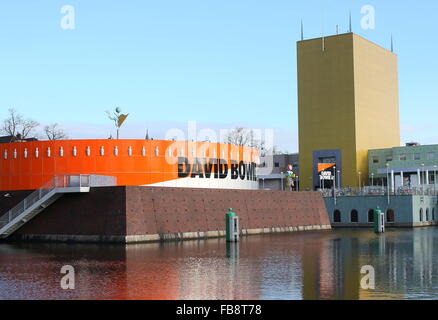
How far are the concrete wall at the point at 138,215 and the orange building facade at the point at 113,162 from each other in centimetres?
1024

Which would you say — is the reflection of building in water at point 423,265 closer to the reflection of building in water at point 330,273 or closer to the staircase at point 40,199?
the reflection of building in water at point 330,273

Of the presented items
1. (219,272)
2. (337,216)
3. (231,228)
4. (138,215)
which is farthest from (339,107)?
(219,272)

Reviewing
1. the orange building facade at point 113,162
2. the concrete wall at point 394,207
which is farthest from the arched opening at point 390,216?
the orange building facade at point 113,162

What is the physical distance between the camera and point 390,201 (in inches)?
3364

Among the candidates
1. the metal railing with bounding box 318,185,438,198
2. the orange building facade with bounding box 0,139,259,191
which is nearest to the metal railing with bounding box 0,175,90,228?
the orange building facade with bounding box 0,139,259,191

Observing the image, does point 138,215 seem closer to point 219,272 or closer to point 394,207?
point 219,272

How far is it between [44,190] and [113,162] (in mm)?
13800

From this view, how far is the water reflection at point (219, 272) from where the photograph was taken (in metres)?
21.3

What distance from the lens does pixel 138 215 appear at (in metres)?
48.0

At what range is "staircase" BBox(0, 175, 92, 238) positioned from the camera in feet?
163

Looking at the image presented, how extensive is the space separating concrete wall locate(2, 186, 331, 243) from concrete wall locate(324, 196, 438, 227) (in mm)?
30893
